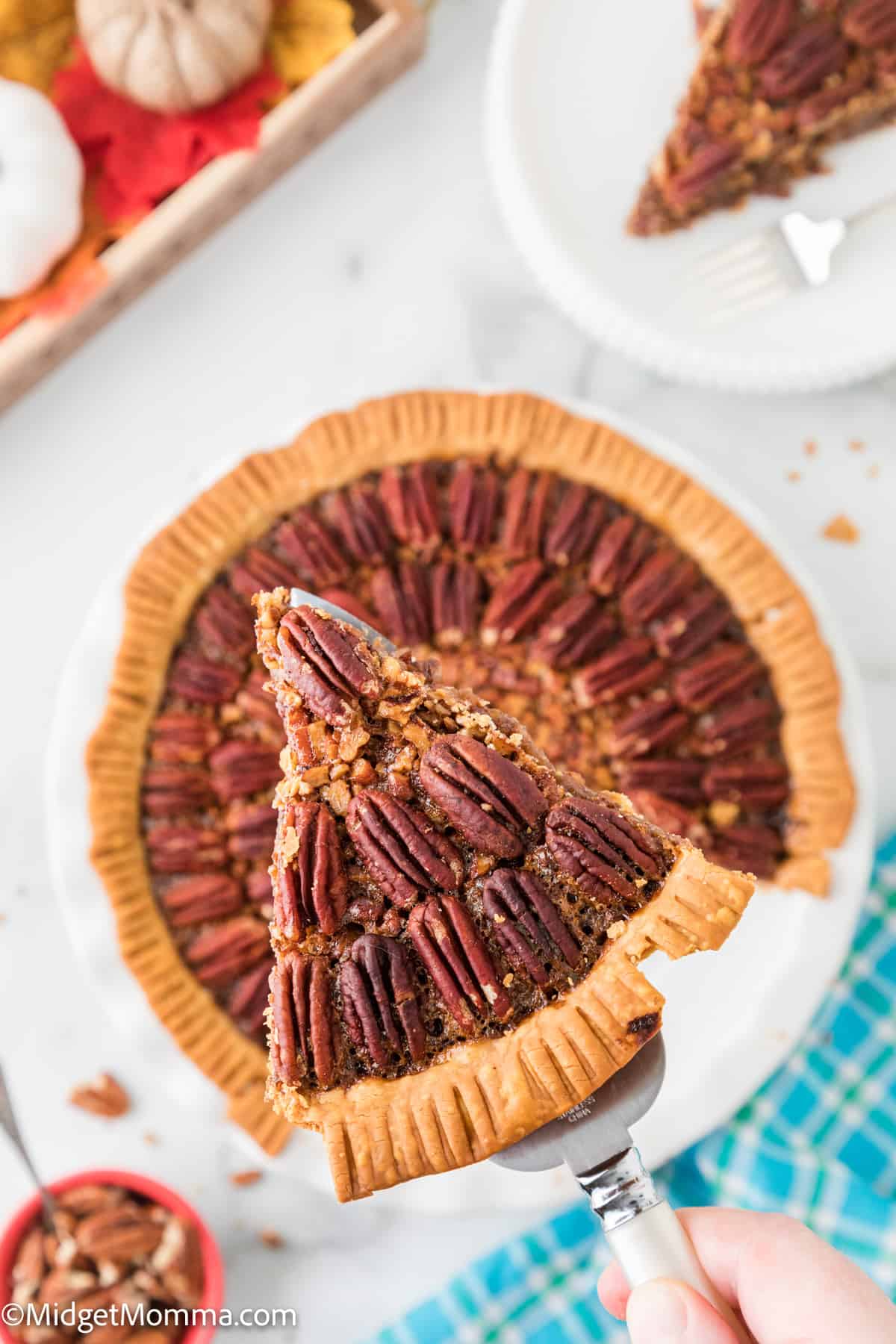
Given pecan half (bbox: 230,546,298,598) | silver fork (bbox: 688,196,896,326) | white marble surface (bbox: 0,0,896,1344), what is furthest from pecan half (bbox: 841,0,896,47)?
pecan half (bbox: 230,546,298,598)

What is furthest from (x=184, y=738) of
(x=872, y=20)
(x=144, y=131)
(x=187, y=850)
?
(x=872, y=20)

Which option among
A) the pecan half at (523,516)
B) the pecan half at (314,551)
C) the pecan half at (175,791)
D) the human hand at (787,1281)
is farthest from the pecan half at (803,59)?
the human hand at (787,1281)

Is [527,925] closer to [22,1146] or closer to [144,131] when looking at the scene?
[22,1146]

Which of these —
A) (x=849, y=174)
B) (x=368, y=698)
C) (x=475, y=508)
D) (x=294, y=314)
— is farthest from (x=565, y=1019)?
(x=849, y=174)

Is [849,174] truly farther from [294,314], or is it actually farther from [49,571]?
[49,571]

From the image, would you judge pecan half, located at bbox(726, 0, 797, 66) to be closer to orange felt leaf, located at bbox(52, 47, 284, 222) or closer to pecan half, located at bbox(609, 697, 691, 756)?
orange felt leaf, located at bbox(52, 47, 284, 222)

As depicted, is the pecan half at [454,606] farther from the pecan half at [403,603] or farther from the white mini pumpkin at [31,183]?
the white mini pumpkin at [31,183]

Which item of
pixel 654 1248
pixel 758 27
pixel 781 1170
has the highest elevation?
pixel 758 27
